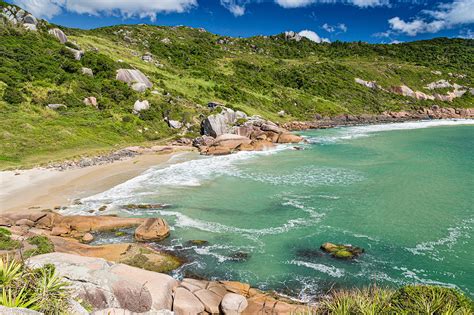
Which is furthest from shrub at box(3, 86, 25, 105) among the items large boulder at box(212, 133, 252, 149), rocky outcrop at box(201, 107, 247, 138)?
large boulder at box(212, 133, 252, 149)

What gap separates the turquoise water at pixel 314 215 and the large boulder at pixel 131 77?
33.6 metres

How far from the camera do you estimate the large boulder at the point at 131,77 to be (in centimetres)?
7319

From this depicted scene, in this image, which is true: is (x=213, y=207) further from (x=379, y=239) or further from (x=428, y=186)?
(x=428, y=186)

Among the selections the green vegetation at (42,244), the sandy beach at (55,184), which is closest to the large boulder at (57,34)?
the sandy beach at (55,184)

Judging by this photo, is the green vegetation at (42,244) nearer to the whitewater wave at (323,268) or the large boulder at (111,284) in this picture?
the large boulder at (111,284)

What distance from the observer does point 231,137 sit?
58.0 metres

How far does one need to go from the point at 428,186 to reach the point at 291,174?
46.5ft

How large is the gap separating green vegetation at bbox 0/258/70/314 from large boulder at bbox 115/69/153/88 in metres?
68.4

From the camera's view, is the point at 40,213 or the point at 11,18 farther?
the point at 11,18

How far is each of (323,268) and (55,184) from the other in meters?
27.6

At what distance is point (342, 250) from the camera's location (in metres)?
20.4

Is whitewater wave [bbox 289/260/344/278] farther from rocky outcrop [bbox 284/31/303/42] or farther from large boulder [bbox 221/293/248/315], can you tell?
rocky outcrop [bbox 284/31/303/42]

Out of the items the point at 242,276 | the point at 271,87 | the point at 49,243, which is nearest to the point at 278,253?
the point at 242,276

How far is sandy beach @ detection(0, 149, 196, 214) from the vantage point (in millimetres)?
28797
